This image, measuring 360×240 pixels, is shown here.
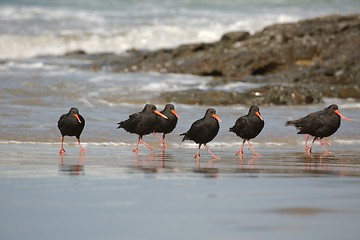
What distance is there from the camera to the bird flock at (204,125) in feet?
35.5

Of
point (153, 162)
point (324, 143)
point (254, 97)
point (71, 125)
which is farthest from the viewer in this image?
point (254, 97)

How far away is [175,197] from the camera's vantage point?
706 centimetres

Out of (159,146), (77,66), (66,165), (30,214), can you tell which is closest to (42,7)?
(77,66)

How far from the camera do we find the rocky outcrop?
57.4ft

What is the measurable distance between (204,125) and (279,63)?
11.3 meters

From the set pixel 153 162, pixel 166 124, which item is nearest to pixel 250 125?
pixel 166 124

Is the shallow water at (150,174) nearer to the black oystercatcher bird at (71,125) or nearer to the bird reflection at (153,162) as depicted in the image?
the bird reflection at (153,162)

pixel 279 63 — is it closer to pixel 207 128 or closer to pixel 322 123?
pixel 322 123

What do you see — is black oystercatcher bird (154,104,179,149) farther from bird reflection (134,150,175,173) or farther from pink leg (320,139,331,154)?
pink leg (320,139,331,154)

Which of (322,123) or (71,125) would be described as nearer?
(71,125)

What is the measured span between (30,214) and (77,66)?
19.6 m

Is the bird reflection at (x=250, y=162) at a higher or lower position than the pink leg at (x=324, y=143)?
lower

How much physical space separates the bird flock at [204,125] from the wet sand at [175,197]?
545 millimetres

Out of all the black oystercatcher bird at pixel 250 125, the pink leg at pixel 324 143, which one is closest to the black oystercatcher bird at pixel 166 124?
the black oystercatcher bird at pixel 250 125
